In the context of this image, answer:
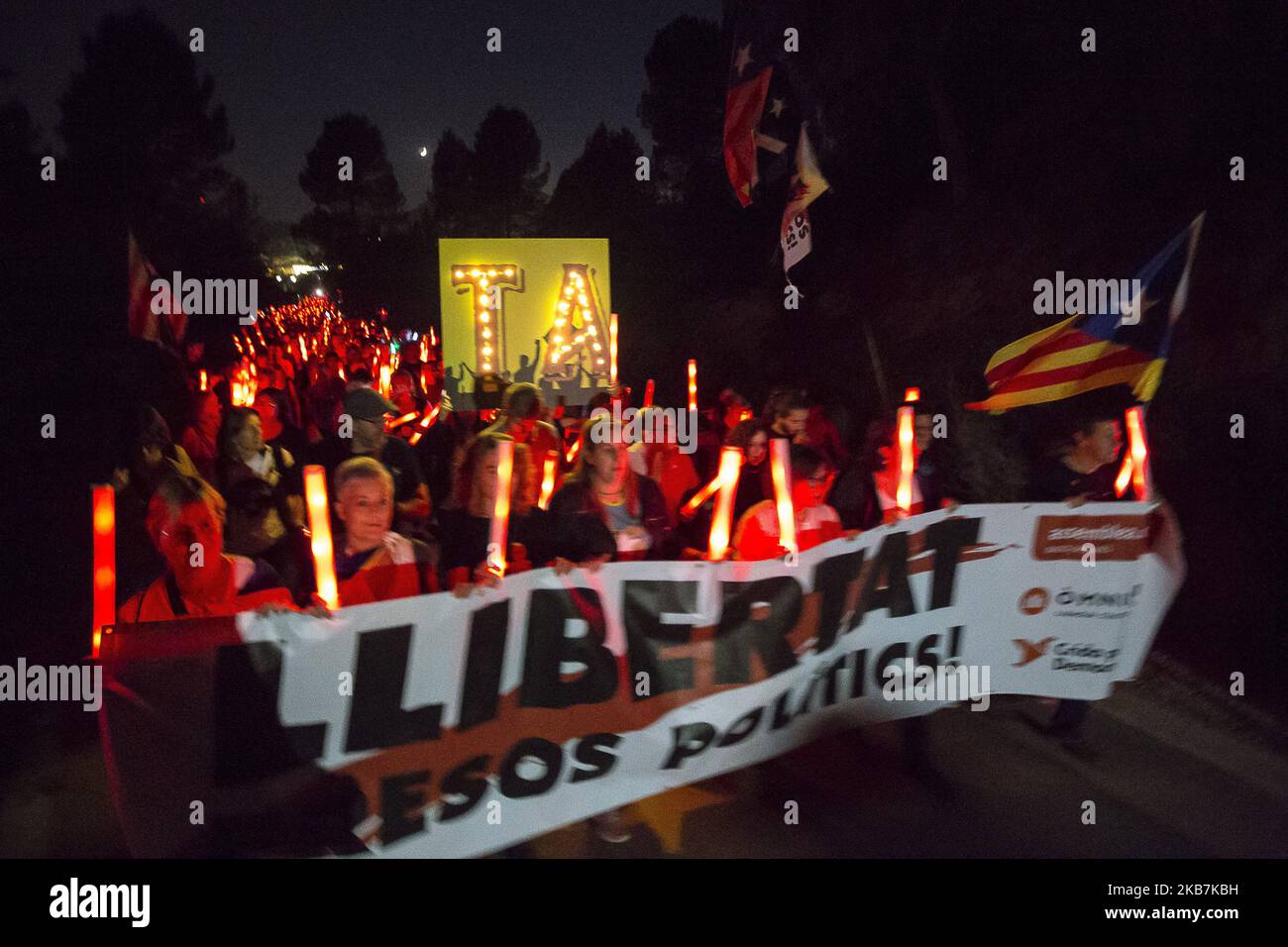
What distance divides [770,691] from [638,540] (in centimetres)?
146

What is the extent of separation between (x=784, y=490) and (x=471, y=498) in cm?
159

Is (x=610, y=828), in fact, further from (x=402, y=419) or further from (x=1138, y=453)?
(x=402, y=419)

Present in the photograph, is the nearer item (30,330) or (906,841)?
(906,841)

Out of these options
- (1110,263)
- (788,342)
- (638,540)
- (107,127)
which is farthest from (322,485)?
(107,127)

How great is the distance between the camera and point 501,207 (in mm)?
66188

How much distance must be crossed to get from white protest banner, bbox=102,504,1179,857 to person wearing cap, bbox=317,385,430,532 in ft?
9.04

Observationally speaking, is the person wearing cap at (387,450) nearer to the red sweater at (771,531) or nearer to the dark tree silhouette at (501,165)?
the red sweater at (771,531)

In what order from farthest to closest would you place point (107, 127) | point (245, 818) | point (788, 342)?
point (107, 127) < point (788, 342) < point (245, 818)

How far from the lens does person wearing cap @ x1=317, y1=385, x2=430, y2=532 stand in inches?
295

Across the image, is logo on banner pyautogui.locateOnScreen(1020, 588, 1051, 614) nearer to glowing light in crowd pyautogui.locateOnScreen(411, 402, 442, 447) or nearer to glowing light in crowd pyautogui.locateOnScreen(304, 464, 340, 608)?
glowing light in crowd pyautogui.locateOnScreen(304, 464, 340, 608)

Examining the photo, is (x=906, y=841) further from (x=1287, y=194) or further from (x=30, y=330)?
(x=30, y=330)

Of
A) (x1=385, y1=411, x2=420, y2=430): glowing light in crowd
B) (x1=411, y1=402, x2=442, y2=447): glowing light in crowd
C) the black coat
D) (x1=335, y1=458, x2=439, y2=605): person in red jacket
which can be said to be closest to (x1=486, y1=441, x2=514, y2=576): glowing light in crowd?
the black coat

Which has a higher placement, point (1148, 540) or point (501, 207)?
point (501, 207)

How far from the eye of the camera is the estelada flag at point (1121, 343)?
21.5ft
